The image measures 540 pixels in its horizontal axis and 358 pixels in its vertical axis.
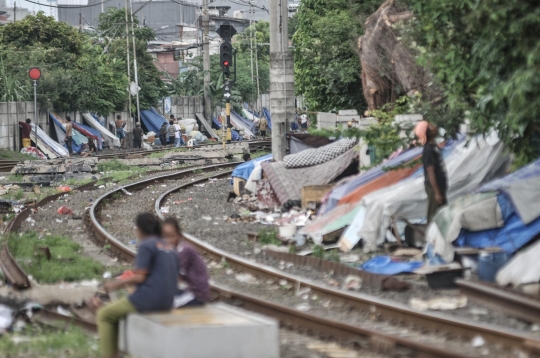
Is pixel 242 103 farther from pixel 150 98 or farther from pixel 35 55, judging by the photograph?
pixel 35 55

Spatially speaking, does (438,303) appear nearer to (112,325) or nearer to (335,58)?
(112,325)

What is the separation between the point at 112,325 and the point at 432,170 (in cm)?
609

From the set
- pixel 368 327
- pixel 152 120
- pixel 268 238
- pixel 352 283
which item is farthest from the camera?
pixel 152 120

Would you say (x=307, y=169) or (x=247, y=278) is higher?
(x=307, y=169)

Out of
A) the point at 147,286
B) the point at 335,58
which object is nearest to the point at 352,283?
the point at 147,286

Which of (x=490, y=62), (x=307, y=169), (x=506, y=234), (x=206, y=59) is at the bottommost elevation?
(x=506, y=234)

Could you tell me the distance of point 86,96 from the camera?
50.5m

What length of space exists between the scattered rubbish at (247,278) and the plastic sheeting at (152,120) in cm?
4630

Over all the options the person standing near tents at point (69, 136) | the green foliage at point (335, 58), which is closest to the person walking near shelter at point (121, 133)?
the person standing near tents at point (69, 136)

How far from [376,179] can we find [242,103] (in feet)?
195

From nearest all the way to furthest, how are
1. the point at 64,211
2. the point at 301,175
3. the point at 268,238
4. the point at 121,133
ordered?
the point at 268,238, the point at 301,175, the point at 64,211, the point at 121,133

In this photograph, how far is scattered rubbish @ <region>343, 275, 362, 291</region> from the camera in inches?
444

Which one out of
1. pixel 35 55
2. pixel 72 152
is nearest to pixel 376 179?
pixel 72 152

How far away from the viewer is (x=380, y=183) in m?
15.9
